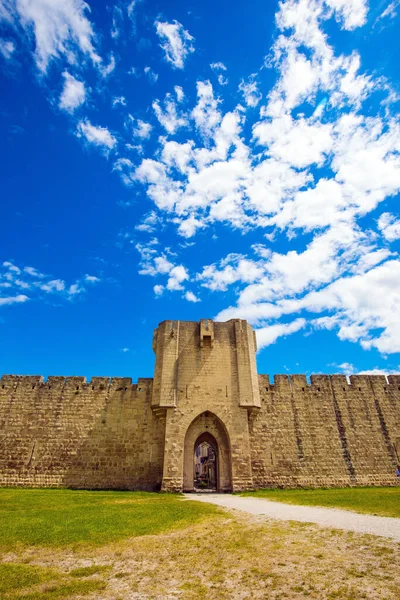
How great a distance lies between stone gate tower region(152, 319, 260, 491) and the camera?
15531 millimetres

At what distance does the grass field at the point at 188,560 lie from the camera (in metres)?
3.67

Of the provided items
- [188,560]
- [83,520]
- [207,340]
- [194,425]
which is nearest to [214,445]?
[194,425]

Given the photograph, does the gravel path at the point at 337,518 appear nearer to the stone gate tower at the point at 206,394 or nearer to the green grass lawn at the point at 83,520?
the green grass lawn at the point at 83,520

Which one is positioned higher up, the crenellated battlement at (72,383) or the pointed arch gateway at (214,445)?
the crenellated battlement at (72,383)

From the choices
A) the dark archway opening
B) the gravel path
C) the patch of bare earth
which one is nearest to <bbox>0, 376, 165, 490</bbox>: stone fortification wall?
the dark archway opening

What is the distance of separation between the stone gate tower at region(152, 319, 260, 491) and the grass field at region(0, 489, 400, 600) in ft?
26.6

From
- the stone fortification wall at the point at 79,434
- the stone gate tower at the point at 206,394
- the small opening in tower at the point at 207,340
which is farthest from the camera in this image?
the small opening in tower at the point at 207,340

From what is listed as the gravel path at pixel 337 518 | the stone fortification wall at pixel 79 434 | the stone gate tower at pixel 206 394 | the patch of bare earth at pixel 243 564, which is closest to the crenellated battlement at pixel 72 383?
the stone fortification wall at pixel 79 434

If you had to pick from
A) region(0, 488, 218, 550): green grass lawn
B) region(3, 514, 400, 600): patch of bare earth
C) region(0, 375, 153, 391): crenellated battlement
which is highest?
region(0, 375, 153, 391): crenellated battlement

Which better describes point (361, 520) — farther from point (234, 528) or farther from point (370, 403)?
point (370, 403)

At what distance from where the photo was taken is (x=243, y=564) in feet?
14.9

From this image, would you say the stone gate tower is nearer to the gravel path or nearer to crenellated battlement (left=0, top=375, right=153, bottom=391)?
crenellated battlement (left=0, top=375, right=153, bottom=391)

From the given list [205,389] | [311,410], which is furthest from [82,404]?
[311,410]

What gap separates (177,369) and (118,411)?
13.1 feet
